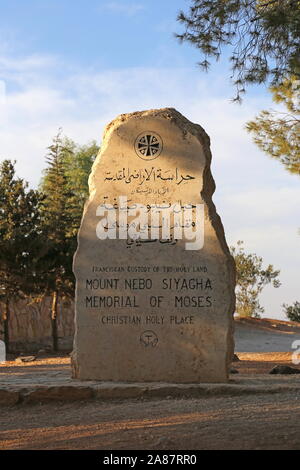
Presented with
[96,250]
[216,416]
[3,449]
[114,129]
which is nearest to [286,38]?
[114,129]

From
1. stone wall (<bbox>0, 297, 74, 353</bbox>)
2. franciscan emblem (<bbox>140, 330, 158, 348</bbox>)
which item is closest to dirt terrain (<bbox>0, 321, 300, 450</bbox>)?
franciscan emblem (<bbox>140, 330, 158, 348</bbox>)

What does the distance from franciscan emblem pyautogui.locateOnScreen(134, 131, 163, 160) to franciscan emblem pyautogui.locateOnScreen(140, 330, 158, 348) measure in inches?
95.9

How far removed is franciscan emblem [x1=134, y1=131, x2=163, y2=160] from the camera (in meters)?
9.12

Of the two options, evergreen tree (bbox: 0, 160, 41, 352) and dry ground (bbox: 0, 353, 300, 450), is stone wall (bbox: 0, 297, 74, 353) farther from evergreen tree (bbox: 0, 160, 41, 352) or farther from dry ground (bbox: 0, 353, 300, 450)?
dry ground (bbox: 0, 353, 300, 450)

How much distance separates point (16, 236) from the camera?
17.7 metres

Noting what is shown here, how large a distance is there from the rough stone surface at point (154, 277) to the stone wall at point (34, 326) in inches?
466

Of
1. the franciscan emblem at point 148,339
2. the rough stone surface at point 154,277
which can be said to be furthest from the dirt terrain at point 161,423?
the franciscan emblem at point 148,339

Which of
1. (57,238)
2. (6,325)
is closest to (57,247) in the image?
(57,238)

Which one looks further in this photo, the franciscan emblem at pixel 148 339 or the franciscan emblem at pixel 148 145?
the franciscan emblem at pixel 148 145

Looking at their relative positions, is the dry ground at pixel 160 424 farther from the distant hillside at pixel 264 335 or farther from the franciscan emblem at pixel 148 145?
the distant hillside at pixel 264 335

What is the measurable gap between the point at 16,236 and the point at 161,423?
12136 millimetres

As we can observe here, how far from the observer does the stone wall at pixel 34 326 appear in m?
21.1

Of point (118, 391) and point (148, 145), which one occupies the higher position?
point (148, 145)

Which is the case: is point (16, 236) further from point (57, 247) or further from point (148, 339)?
point (148, 339)
